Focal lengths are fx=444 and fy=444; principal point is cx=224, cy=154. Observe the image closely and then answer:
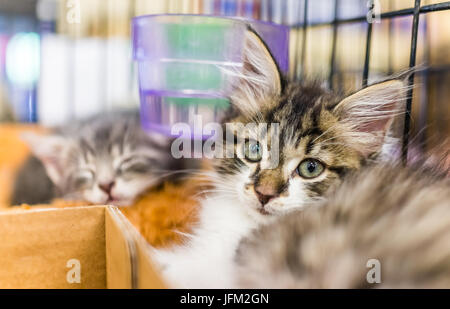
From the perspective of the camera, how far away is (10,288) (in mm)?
948

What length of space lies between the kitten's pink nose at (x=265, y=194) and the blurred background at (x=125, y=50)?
1.26ft

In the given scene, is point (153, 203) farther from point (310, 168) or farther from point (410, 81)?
point (410, 81)

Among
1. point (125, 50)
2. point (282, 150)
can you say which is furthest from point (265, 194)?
point (125, 50)

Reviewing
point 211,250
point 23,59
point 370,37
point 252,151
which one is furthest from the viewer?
point 23,59

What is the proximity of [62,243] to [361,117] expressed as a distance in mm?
730

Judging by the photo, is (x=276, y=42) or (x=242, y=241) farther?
(x=276, y=42)

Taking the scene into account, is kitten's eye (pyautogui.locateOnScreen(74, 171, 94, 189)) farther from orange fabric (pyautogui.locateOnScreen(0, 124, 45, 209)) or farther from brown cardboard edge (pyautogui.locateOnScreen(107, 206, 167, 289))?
brown cardboard edge (pyautogui.locateOnScreen(107, 206, 167, 289))

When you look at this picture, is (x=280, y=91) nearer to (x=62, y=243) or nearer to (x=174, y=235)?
(x=174, y=235)

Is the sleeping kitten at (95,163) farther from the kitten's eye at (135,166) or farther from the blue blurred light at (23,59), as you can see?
the blue blurred light at (23,59)

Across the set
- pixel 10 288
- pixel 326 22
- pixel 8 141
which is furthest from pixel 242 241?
pixel 8 141

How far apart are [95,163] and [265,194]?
603 mm

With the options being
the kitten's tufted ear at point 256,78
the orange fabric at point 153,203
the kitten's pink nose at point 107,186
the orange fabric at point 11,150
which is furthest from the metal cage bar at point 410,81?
the orange fabric at point 11,150

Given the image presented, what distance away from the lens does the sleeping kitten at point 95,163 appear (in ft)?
4.33

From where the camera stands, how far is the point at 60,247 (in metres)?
0.98
